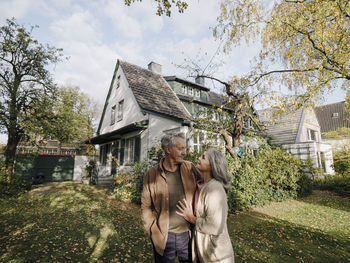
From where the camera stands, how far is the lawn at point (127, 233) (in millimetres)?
4117

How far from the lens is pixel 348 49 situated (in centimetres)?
648

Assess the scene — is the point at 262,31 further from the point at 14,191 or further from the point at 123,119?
the point at 14,191

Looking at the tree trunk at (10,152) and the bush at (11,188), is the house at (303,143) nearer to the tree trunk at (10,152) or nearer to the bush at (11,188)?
the bush at (11,188)

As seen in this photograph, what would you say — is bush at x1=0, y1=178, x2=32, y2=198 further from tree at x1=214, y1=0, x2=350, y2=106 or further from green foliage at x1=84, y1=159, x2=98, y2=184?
tree at x1=214, y1=0, x2=350, y2=106

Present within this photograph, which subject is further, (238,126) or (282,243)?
(238,126)

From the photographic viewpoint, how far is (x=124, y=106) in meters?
14.8

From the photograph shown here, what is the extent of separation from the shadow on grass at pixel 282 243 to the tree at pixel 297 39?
421cm

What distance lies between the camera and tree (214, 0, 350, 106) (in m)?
6.42

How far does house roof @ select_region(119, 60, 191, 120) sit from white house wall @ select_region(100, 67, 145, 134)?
0.58 metres

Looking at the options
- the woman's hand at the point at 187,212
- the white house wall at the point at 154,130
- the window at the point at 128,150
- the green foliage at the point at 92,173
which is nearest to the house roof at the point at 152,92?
the white house wall at the point at 154,130

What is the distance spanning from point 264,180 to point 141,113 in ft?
27.0

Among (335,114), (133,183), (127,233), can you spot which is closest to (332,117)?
(335,114)

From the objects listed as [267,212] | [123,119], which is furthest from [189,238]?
[123,119]

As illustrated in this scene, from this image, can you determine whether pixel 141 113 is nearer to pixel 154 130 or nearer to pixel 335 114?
pixel 154 130
